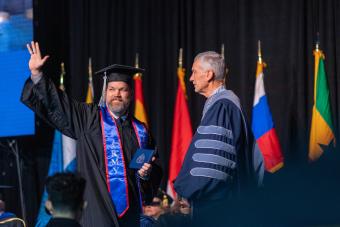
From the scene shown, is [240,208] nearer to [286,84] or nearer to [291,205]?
[291,205]

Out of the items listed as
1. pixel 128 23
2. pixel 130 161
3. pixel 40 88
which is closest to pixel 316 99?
pixel 128 23

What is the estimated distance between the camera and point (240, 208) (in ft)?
15.0

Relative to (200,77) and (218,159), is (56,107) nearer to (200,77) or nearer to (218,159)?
(200,77)

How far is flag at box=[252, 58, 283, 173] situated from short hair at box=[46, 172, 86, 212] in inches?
176

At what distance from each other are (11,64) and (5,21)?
56cm

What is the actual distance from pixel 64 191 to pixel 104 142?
5.27ft

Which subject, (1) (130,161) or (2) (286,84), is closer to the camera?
(1) (130,161)

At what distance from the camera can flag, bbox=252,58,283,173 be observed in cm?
761


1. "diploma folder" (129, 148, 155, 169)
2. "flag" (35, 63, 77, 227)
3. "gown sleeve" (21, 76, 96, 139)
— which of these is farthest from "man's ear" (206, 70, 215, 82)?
"flag" (35, 63, 77, 227)

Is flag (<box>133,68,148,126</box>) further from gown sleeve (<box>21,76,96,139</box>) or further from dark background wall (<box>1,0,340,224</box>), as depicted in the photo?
gown sleeve (<box>21,76,96,139</box>)

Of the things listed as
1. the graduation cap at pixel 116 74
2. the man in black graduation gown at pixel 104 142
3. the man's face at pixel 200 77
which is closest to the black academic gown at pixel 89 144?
the man in black graduation gown at pixel 104 142

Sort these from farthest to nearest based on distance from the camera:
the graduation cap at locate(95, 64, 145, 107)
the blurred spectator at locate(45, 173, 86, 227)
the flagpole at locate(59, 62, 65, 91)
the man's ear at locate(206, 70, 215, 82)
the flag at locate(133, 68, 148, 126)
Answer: the flagpole at locate(59, 62, 65, 91), the flag at locate(133, 68, 148, 126), the graduation cap at locate(95, 64, 145, 107), the man's ear at locate(206, 70, 215, 82), the blurred spectator at locate(45, 173, 86, 227)

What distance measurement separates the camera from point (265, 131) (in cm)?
767

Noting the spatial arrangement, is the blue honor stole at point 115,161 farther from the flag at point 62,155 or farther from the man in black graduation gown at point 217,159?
the flag at point 62,155
